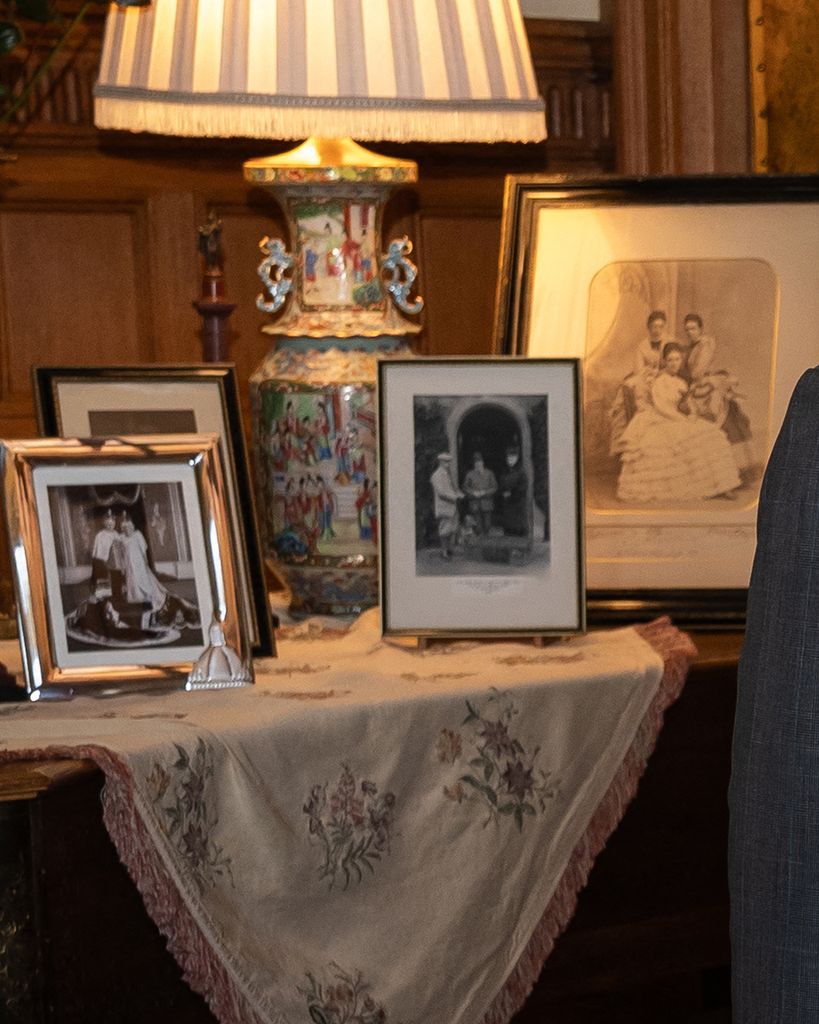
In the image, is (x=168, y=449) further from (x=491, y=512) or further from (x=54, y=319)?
(x=54, y=319)

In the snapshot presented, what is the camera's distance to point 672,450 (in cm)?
157

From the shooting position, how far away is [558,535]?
143 cm

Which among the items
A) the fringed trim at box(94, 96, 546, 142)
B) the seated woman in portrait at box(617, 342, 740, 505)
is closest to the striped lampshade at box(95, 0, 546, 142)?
the fringed trim at box(94, 96, 546, 142)

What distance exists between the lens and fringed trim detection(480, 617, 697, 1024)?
1.31 meters

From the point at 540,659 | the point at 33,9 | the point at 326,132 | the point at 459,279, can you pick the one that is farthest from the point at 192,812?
the point at 459,279

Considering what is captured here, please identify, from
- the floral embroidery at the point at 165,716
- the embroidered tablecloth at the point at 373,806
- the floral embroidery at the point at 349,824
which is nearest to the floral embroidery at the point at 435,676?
the embroidered tablecloth at the point at 373,806

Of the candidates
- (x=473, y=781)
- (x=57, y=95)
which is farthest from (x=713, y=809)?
(x=57, y=95)

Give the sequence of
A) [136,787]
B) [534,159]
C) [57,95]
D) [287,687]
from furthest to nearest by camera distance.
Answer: [534,159] → [57,95] → [287,687] → [136,787]

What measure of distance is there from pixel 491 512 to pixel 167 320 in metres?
0.71

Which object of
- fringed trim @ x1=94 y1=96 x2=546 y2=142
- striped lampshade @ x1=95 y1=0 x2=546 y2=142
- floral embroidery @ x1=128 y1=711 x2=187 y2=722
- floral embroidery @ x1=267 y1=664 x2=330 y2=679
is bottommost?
floral embroidery @ x1=267 y1=664 x2=330 y2=679

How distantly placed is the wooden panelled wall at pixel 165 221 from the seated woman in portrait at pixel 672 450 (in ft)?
1.94

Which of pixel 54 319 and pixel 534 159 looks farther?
pixel 534 159

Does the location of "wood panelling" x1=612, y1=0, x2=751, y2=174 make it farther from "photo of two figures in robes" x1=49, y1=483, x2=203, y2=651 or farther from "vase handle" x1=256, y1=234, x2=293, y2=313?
"photo of two figures in robes" x1=49, y1=483, x2=203, y2=651

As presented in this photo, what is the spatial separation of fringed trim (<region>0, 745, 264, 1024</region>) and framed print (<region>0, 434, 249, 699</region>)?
6.7 inches
